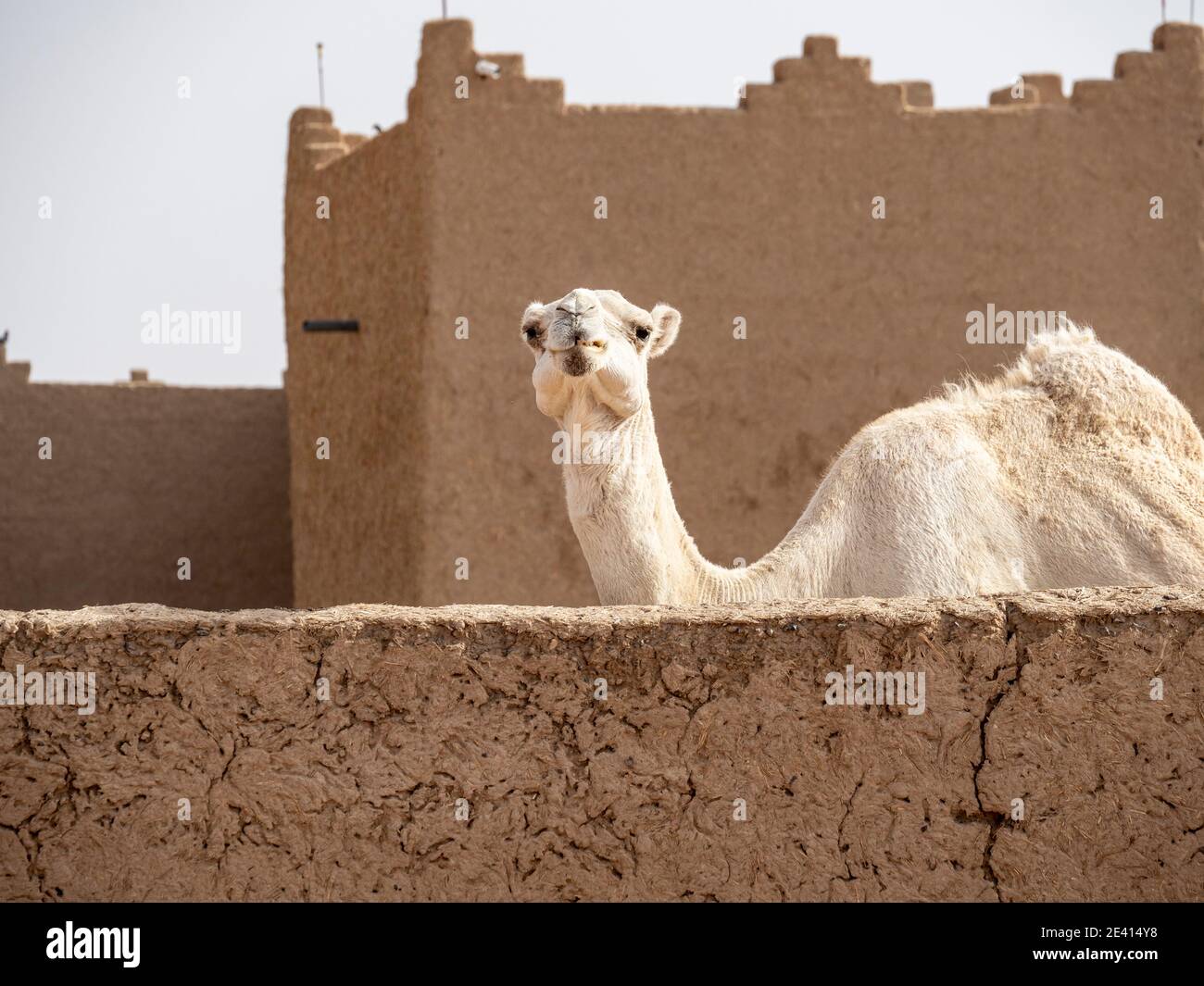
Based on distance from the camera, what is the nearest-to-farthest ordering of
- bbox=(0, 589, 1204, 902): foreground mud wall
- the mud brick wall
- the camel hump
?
bbox=(0, 589, 1204, 902): foreground mud wall
the camel hump
the mud brick wall

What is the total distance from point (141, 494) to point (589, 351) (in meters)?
11.4

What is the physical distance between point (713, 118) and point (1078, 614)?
27.0ft

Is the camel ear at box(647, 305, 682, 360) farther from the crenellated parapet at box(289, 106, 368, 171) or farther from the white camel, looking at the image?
the crenellated parapet at box(289, 106, 368, 171)

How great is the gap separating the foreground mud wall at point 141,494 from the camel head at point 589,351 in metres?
10.7

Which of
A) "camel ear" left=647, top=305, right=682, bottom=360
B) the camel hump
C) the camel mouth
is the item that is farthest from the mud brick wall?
the camel mouth

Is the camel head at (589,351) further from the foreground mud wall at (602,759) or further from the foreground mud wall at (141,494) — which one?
the foreground mud wall at (141,494)

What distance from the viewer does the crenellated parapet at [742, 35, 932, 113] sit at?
11.2 m

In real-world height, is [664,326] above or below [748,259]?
below

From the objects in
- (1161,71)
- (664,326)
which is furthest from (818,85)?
(664,326)

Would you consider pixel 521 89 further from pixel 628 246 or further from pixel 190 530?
pixel 190 530

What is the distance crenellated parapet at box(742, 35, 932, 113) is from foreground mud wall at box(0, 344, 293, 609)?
6775mm

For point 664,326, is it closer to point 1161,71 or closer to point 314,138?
point 1161,71

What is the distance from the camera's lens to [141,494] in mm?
15523

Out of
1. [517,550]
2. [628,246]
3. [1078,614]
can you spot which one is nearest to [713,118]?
[628,246]
